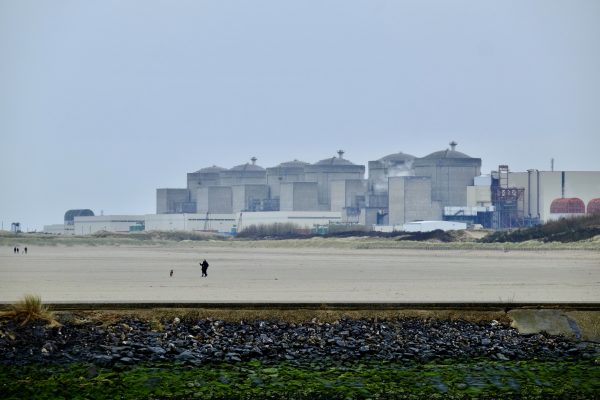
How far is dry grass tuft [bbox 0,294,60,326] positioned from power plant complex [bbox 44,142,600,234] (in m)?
121

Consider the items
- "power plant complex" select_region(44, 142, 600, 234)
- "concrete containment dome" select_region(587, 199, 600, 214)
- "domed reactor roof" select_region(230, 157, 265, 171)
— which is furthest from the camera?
"domed reactor roof" select_region(230, 157, 265, 171)

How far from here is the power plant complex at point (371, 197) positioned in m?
148

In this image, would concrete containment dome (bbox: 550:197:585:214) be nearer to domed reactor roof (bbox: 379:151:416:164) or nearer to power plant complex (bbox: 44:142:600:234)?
power plant complex (bbox: 44:142:600:234)

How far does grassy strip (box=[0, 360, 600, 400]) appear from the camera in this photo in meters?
19.1

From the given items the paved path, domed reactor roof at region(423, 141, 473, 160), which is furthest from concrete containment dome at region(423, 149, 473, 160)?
the paved path

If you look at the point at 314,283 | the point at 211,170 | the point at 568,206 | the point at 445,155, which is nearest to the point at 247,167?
the point at 211,170

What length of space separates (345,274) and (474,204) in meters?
112

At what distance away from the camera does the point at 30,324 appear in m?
21.9

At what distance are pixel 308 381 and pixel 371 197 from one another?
149m

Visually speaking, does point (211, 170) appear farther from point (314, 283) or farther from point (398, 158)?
point (314, 283)

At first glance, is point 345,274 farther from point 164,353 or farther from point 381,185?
point 381,185

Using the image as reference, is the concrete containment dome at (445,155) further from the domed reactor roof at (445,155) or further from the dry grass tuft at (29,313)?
the dry grass tuft at (29,313)

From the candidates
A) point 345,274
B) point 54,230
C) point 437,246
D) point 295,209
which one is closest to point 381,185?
point 295,209

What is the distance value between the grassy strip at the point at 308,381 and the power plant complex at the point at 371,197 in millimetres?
121491
